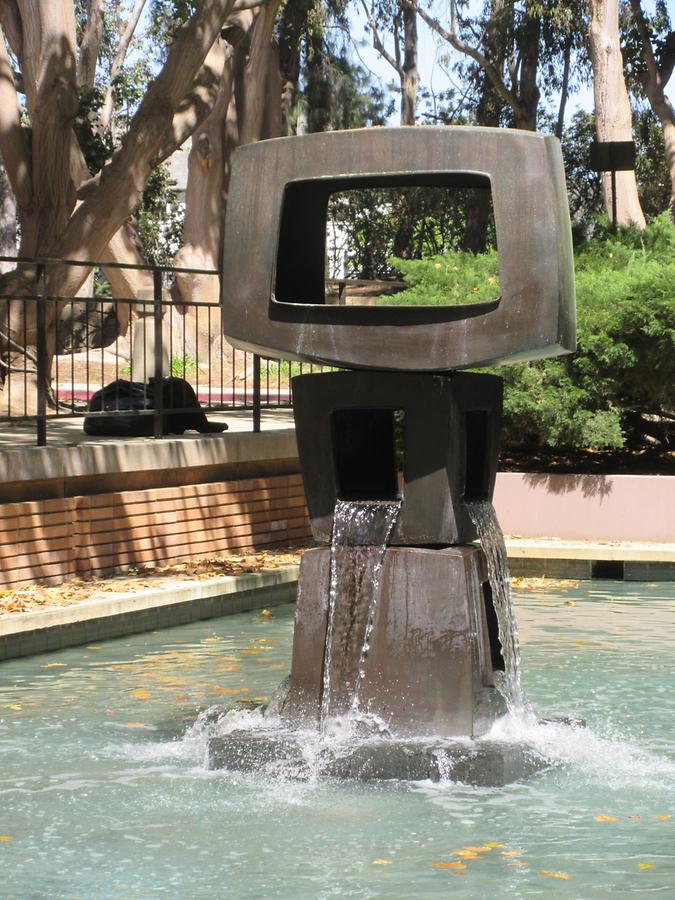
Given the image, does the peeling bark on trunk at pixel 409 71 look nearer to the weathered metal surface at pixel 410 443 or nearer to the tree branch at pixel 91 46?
the tree branch at pixel 91 46

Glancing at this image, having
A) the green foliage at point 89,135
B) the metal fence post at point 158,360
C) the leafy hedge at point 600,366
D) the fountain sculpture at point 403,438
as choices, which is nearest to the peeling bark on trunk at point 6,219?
the green foliage at point 89,135

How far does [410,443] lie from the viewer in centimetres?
649

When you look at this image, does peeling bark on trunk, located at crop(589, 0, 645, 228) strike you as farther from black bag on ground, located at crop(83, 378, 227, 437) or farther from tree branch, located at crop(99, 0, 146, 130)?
tree branch, located at crop(99, 0, 146, 130)

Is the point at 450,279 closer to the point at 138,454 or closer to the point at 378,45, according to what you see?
the point at 138,454

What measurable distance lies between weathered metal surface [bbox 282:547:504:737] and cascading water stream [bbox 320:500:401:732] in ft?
0.11

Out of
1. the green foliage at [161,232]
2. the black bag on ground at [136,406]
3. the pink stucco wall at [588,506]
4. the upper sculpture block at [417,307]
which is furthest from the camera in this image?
the green foliage at [161,232]

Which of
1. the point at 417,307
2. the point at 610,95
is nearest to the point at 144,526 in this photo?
the point at 417,307

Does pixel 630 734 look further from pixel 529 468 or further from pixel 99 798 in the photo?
pixel 529 468

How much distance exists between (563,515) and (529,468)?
5.46 ft

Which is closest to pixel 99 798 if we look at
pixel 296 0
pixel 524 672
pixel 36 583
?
pixel 524 672

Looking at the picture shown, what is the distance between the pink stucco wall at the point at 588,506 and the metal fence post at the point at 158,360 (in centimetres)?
338

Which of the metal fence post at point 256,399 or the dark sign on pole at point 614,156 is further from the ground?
the dark sign on pole at point 614,156

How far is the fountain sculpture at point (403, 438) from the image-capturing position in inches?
244

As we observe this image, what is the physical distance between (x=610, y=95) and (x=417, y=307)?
605 inches
